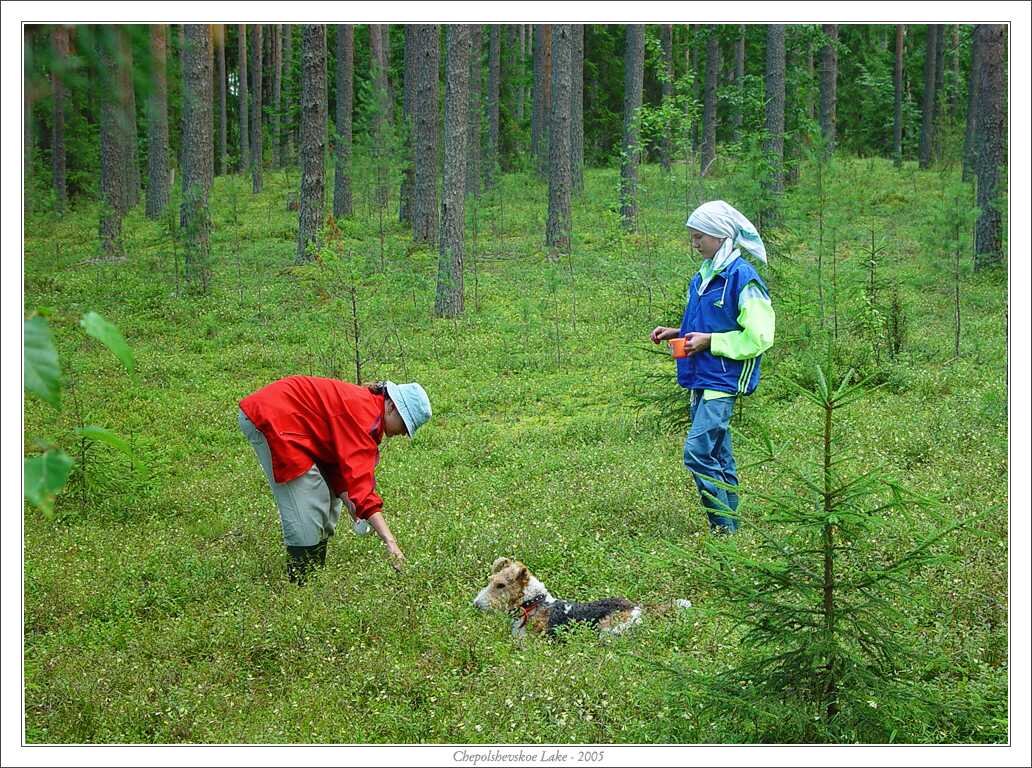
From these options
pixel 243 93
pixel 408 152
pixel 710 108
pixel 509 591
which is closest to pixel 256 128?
pixel 243 93

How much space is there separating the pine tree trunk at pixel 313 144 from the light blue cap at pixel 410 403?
1259 centimetres

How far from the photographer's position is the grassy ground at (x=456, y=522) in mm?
4781

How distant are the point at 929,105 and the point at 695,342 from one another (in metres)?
29.3

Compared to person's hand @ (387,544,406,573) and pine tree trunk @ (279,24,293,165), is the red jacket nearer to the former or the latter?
person's hand @ (387,544,406,573)

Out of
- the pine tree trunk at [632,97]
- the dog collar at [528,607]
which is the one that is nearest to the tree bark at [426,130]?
the pine tree trunk at [632,97]

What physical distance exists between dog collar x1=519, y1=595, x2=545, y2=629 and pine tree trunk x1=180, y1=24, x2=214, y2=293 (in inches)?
431

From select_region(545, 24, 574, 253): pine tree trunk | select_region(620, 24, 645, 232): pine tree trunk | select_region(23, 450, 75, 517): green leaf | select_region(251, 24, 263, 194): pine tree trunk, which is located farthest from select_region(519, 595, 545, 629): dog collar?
select_region(251, 24, 263, 194): pine tree trunk

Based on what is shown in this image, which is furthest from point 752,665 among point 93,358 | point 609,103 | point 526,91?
point 526,91

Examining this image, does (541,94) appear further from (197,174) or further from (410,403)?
(410,403)

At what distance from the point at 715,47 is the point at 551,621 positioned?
99.0ft

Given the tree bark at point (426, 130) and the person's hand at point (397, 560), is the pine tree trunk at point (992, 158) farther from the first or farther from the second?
the person's hand at point (397, 560)

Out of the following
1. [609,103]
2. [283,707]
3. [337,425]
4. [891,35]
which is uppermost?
[891,35]

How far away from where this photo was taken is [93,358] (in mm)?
12781

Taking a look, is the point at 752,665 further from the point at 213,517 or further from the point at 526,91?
the point at 526,91
